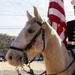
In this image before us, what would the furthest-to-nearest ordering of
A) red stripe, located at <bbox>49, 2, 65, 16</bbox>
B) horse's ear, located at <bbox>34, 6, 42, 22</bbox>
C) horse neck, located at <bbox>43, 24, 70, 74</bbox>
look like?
red stripe, located at <bbox>49, 2, 65, 16</bbox>
horse neck, located at <bbox>43, 24, 70, 74</bbox>
horse's ear, located at <bbox>34, 6, 42, 22</bbox>

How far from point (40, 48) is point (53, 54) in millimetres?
305

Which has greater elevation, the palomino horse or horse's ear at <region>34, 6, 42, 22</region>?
horse's ear at <region>34, 6, 42, 22</region>

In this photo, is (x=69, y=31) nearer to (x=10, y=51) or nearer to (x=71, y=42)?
(x=71, y=42)

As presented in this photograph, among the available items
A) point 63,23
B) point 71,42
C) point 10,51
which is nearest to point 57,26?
point 63,23

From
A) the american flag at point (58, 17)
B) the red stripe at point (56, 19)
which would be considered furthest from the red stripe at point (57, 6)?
the red stripe at point (56, 19)

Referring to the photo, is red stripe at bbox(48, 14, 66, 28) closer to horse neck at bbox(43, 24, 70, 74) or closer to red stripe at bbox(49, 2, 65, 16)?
red stripe at bbox(49, 2, 65, 16)

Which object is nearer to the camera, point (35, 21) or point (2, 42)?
point (35, 21)

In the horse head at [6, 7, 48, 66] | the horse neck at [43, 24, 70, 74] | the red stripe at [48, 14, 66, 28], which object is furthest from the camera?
the red stripe at [48, 14, 66, 28]

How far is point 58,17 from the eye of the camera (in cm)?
647

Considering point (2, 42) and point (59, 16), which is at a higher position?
point (59, 16)

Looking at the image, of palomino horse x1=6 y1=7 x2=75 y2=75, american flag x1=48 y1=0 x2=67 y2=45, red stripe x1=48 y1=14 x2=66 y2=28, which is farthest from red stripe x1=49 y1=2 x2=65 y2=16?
palomino horse x1=6 y1=7 x2=75 y2=75

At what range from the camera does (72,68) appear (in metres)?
5.23

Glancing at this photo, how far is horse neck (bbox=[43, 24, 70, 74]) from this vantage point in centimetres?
504

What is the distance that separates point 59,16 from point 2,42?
80.3 m
